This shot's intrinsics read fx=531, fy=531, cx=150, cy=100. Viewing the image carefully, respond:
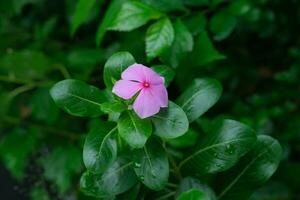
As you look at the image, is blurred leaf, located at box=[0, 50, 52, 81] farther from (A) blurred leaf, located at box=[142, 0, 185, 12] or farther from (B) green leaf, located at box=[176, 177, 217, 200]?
(B) green leaf, located at box=[176, 177, 217, 200]

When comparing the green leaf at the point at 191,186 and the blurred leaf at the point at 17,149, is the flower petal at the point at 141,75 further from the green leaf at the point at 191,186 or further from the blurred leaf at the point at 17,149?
the blurred leaf at the point at 17,149

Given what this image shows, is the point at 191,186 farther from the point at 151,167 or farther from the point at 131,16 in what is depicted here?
the point at 131,16

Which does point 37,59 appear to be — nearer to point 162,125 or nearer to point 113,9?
point 113,9

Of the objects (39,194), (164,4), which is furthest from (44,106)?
(164,4)

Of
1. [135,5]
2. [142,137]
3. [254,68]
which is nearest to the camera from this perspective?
[142,137]

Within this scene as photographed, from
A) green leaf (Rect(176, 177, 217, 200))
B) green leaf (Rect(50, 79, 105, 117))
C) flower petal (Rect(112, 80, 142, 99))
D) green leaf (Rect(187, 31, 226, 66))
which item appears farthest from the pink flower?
green leaf (Rect(187, 31, 226, 66))

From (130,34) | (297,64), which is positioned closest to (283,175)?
(297,64)
